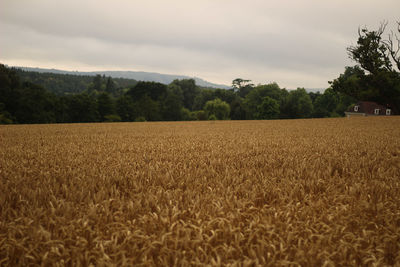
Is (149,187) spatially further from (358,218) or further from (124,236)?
(358,218)

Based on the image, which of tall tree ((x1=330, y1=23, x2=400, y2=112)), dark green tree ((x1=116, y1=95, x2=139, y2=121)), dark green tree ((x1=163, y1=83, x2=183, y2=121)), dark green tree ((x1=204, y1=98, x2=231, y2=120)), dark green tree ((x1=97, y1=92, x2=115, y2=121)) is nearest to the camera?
tall tree ((x1=330, y1=23, x2=400, y2=112))

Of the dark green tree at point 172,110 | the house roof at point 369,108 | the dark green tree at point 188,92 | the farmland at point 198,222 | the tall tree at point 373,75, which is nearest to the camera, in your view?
the farmland at point 198,222

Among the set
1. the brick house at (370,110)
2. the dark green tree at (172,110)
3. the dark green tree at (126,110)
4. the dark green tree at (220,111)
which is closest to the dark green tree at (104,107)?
the dark green tree at (126,110)

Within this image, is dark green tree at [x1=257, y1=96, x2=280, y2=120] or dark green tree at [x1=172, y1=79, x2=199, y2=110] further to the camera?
dark green tree at [x1=172, y1=79, x2=199, y2=110]

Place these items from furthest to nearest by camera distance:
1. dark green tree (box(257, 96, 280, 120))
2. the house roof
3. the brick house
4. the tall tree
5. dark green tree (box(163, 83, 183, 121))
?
1. dark green tree (box(163, 83, 183, 121))
2. dark green tree (box(257, 96, 280, 120))
3. the house roof
4. the brick house
5. the tall tree

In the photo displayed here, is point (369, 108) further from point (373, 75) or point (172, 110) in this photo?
point (172, 110)

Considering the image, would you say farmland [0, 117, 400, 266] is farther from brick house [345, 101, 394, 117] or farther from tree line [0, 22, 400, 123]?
brick house [345, 101, 394, 117]

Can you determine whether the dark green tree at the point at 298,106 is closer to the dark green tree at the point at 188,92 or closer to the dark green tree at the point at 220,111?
the dark green tree at the point at 220,111

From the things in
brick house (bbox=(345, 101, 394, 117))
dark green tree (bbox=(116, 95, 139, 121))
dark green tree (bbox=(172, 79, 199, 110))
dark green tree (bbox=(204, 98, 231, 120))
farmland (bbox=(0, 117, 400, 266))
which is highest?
dark green tree (bbox=(172, 79, 199, 110))

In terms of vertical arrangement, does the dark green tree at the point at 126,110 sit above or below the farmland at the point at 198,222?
above

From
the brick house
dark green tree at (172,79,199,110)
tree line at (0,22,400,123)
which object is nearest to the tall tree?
tree line at (0,22,400,123)

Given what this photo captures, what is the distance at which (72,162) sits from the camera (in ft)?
17.3

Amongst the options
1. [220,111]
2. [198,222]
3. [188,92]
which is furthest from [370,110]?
[188,92]

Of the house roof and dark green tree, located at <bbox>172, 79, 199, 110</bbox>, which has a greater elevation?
dark green tree, located at <bbox>172, 79, 199, 110</bbox>
